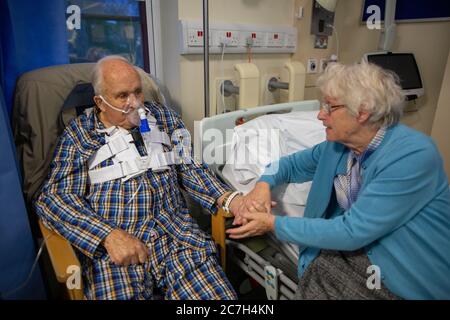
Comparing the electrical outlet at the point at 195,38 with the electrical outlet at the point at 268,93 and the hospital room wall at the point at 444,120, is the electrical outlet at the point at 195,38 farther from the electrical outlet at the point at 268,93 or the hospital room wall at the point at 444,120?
the hospital room wall at the point at 444,120

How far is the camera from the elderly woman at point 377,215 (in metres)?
0.93

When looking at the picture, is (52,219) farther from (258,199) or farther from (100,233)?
(258,199)

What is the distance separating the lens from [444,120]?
7.00ft

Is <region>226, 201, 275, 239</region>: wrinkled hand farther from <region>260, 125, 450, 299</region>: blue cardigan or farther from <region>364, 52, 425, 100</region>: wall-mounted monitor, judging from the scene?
<region>364, 52, 425, 100</region>: wall-mounted monitor

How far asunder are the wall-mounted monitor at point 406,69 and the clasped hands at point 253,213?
4.97ft

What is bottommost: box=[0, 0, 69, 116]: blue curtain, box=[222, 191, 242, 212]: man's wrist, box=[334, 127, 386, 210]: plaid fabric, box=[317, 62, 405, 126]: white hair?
box=[222, 191, 242, 212]: man's wrist

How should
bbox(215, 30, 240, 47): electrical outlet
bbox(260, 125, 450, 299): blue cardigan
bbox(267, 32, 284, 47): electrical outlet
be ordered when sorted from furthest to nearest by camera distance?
bbox(267, 32, 284, 47): electrical outlet < bbox(215, 30, 240, 47): electrical outlet < bbox(260, 125, 450, 299): blue cardigan

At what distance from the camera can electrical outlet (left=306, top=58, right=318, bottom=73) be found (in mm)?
2431

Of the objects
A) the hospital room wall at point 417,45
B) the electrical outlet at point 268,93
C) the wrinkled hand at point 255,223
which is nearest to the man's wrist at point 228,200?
the wrinkled hand at point 255,223

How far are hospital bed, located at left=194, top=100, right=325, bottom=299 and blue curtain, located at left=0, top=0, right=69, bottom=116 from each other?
29.1 inches

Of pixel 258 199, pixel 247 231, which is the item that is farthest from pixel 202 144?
pixel 247 231

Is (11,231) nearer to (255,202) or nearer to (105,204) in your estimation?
(105,204)

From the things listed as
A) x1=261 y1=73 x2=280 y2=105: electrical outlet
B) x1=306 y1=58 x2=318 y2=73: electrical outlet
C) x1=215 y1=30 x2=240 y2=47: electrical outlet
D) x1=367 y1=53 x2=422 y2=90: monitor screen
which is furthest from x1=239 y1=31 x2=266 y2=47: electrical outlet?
x1=367 y1=53 x2=422 y2=90: monitor screen
